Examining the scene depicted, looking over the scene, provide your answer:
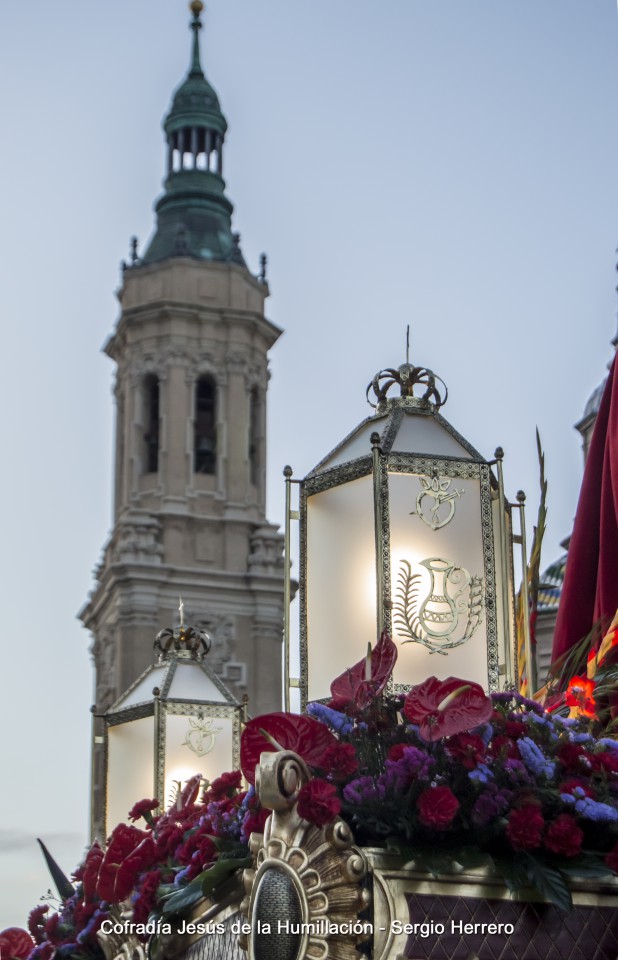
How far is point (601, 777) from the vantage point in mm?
4910

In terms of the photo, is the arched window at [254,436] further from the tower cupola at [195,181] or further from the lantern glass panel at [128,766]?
the lantern glass panel at [128,766]

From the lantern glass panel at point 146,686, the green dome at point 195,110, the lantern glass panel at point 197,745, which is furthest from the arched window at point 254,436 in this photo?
the lantern glass panel at point 197,745

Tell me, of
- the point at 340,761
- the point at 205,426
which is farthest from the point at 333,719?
Answer: the point at 205,426

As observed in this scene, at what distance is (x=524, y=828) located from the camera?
451 cm

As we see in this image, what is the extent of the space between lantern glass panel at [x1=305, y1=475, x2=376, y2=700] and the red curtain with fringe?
0.90 meters

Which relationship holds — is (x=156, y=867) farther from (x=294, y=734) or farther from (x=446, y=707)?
(x=446, y=707)

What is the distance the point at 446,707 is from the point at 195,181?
4751 centimetres

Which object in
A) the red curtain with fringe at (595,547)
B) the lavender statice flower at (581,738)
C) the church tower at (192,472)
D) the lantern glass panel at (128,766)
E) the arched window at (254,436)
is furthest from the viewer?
the arched window at (254,436)

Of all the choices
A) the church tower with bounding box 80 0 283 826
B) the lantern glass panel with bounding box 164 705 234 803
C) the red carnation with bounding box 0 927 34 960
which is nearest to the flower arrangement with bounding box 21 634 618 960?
the red carnation with bounding box 0 927 34 960

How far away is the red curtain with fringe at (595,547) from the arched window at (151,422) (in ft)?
137

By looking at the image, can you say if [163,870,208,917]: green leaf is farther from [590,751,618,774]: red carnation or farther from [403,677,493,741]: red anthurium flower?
[590,751,618,774]: red carnation

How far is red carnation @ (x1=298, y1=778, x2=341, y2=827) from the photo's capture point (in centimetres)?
443

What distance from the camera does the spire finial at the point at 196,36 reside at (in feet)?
175

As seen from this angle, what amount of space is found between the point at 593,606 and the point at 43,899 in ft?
7.55
